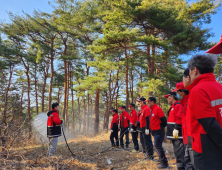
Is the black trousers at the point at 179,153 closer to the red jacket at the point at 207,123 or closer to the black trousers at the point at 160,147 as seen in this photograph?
the black trousers at the point at 160,147

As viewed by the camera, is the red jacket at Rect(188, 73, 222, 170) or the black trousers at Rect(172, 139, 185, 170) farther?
the black trousers at Rect(172, 139, 185, 170)

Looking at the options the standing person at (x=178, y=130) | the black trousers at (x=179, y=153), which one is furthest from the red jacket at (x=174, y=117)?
the black trousers at (x=179, y=153)

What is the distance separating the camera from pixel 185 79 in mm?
2527

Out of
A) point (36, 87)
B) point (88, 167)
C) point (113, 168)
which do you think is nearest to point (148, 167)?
point (113, 168)

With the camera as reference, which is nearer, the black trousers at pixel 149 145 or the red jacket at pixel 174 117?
the red jacket at pixel 174 117

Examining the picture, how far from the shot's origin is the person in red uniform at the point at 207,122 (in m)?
1.68

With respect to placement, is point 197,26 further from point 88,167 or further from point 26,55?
point 26,55

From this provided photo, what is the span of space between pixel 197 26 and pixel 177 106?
9871mm

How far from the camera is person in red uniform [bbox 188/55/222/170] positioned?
1679 millimetres

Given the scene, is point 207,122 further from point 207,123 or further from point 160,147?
point 160,147

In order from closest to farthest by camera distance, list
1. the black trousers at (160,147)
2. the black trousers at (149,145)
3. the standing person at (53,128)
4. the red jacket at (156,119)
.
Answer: the black trousers at (160,147) < the red jacket at (156,119) < the black trousers at (149,145) < the standing person at (53,128)

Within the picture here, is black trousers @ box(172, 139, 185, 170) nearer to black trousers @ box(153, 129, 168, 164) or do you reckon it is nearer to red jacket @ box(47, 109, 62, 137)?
black trousers @ box(153, 129, 168, 164)

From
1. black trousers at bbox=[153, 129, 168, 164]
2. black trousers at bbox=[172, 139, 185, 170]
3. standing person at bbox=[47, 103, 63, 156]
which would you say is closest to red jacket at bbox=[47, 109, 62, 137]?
standing person at bbox=[47, 103, 63, 156]

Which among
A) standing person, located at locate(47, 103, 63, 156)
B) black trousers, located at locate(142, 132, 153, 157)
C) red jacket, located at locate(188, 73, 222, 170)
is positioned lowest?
black trousers, located at locate(142, 132, 153, 157)
